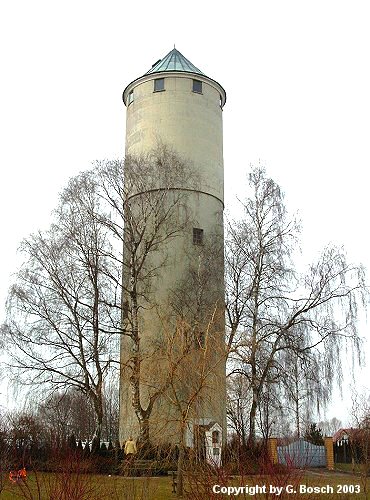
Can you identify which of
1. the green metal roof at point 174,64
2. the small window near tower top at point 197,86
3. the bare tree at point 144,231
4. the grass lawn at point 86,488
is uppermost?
the green metal roof at point 174,64

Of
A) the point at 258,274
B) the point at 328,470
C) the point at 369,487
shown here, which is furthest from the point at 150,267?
the point at 369,487

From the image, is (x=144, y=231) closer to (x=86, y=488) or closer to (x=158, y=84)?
(x=158, y=84)

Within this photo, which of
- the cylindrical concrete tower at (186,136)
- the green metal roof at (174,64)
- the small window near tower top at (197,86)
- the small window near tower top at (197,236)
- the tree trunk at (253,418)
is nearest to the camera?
the tree trunk at (253,418)

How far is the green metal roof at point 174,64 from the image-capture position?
30.0m

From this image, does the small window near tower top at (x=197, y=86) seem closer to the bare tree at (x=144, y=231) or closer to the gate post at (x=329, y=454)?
the bare tree at (x=144, y=231)

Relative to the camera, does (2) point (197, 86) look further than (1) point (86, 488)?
Yes

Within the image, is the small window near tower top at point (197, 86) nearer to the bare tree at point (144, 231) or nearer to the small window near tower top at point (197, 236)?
the bare tree at point (144, 231)

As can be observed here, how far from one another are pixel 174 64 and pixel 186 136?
423cm

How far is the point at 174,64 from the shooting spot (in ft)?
99.9

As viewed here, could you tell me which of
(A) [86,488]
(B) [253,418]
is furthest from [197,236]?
(A) [86,488]

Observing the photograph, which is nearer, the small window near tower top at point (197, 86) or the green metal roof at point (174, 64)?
the small window near tower top at point (197, 86)

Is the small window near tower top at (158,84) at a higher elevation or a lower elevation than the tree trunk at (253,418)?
higher

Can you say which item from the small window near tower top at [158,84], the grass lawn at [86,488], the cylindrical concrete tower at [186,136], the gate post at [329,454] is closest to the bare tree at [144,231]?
the cylindrical concrete tower at [186,136]

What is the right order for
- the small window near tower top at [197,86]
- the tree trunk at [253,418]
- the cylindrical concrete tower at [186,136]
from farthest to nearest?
the small window near tower top at [197,86] → the cylindrical concrete tower at [186,136] → the tree trunk at [253,418]
